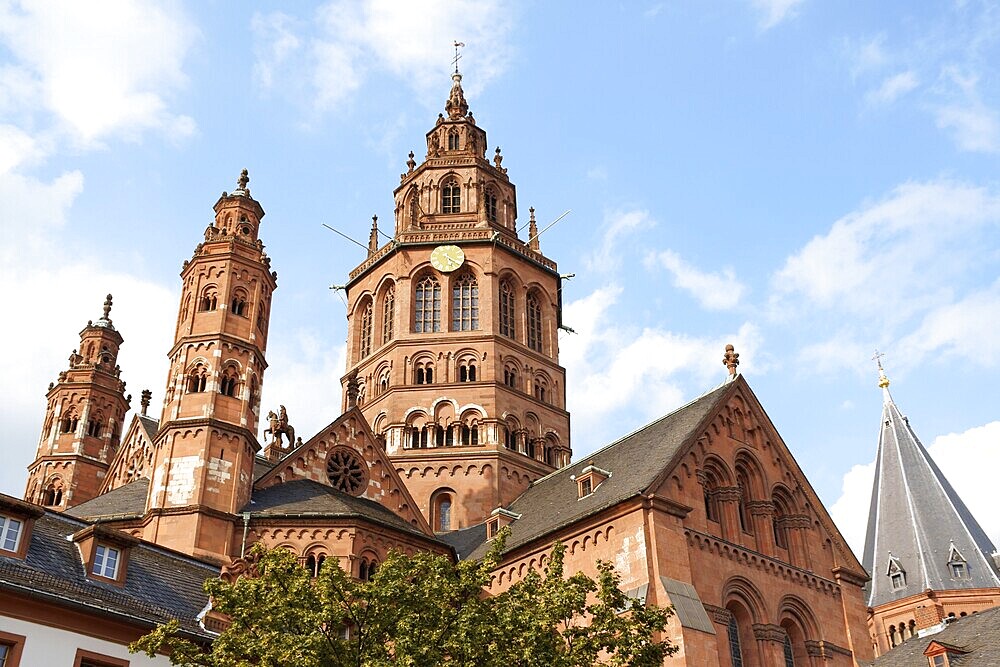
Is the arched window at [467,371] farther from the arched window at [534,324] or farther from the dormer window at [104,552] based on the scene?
the dormer window at [104,552]

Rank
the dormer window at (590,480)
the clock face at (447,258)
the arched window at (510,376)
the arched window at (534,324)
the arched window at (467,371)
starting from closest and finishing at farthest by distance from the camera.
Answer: the dormer window at (590,480) < the arched window at (467,371) < the arched window at (510,376) < the clock face at (447,258) < the arched window at (534,324)

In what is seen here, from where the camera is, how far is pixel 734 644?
116ft

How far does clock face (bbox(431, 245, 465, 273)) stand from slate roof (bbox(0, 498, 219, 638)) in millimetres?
29733

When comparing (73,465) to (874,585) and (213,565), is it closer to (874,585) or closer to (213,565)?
(213,565)

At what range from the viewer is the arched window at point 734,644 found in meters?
35.1

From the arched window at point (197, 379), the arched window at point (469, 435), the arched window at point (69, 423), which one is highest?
the arched window at point (69, 423)

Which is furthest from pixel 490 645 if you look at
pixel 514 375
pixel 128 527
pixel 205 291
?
pixel 514 375

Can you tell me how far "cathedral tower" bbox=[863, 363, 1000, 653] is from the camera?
70.6 metres

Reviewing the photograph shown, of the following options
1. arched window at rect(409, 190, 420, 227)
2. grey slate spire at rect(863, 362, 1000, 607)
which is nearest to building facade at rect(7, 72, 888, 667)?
arched window at rect(409, 190, 420, 227)

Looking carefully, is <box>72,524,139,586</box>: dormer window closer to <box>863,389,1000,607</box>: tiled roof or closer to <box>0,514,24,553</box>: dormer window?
<box>0,514,24,553</box>: dormer window

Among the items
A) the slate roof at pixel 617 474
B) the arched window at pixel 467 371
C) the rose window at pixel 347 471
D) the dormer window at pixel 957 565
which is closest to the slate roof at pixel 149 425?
the rose window at pixel 347 471

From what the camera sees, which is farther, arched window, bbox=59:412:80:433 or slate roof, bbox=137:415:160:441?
arched window, bbox=59:412:80:433

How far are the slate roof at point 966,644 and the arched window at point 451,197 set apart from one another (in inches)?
1340

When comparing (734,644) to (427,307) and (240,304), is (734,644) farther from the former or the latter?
(427,307)
